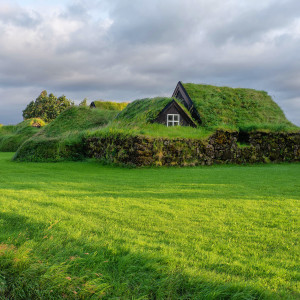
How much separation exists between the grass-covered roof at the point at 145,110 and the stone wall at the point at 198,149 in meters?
3.66

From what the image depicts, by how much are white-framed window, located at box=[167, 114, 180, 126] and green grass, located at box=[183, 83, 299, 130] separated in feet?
6.80

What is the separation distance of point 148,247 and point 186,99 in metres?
22.9

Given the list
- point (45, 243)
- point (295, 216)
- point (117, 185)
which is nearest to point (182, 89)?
point (117, 185)

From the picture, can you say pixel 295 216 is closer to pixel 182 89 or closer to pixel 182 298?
pixel 182 298

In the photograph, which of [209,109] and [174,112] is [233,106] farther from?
[174,112]

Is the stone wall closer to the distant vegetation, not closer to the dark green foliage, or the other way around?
the distant vegetation

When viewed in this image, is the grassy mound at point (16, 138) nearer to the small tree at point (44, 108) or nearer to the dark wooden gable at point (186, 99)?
the dark wooden gable at point (186, 99)

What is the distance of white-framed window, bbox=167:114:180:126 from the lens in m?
21.9

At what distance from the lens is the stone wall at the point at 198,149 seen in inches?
657

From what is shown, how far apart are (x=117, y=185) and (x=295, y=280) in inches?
278

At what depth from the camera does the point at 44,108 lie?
2549 inches

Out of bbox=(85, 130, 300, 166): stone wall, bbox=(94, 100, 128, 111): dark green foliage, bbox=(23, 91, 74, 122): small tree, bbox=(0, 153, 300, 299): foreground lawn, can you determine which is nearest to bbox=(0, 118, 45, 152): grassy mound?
bbox=(94, 100, 128, 111): dark green foliage

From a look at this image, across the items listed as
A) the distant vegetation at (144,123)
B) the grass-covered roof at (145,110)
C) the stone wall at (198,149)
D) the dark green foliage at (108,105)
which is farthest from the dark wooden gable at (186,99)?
the dark green foliage at (108,105)

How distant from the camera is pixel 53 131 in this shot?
2575 cm
